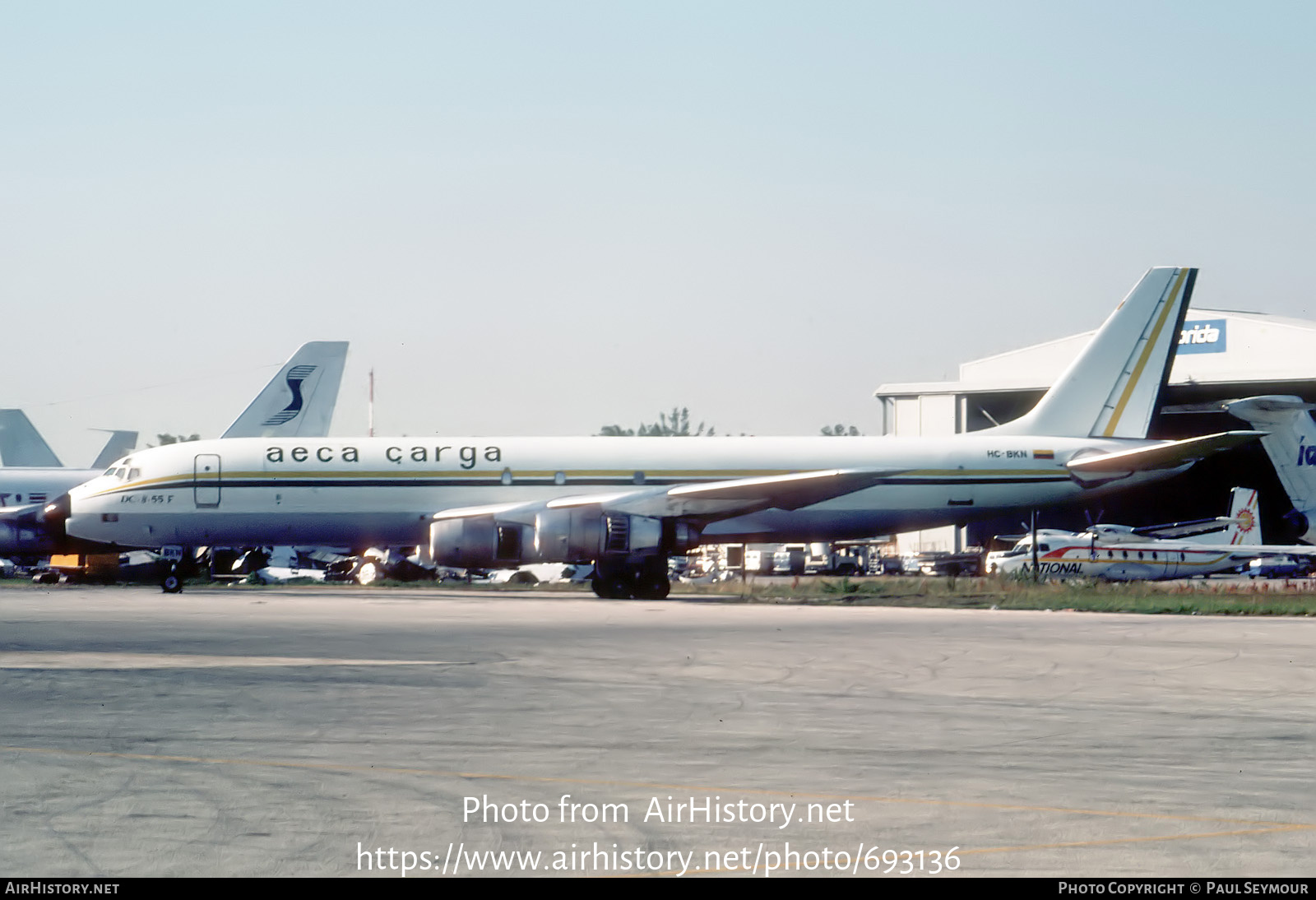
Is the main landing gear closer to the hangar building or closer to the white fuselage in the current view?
the white fuselage

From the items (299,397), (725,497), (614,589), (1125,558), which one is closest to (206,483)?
(614,589)

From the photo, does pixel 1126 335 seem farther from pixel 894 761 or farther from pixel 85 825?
pixel 85 825

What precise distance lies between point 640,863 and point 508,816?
1.15 m

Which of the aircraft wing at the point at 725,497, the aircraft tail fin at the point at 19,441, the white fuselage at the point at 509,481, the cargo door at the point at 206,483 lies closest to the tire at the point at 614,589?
the aircraft wing at the point at 725,497

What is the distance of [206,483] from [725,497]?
42.9ft

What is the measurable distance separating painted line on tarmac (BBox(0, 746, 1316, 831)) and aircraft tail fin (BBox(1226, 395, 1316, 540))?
28.0 m

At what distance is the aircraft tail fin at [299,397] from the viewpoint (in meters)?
48.8

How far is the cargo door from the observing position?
34406mm

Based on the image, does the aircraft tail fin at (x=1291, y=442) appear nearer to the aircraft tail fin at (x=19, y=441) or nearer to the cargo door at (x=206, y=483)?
the cargo door at (x=206, y=483)

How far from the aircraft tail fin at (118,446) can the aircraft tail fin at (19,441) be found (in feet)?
15.8

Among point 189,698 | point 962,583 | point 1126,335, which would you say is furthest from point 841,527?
point 189,698

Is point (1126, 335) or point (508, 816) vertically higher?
point (1126, 335)

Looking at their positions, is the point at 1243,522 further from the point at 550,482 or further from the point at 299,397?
the point at 299,397
